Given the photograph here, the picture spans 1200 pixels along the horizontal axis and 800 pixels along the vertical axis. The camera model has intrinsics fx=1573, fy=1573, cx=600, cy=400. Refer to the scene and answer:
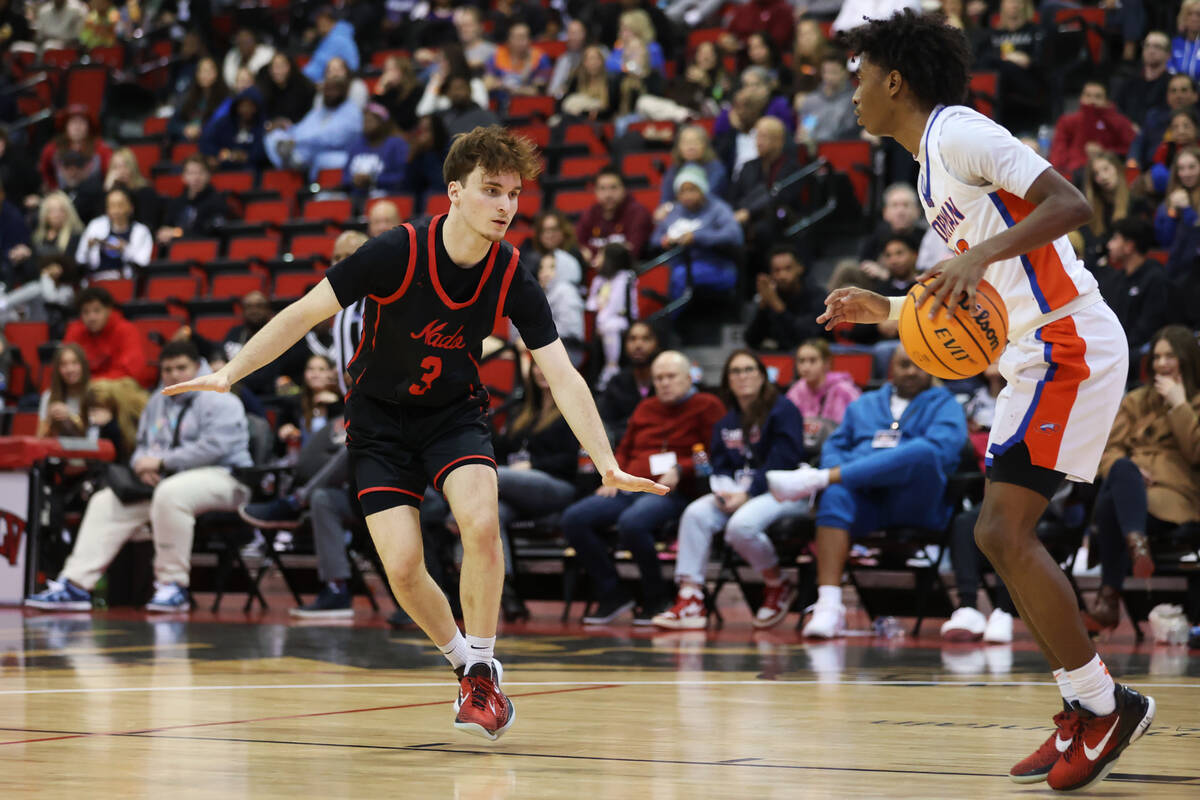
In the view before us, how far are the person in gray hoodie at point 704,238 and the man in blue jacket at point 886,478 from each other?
2862 mm

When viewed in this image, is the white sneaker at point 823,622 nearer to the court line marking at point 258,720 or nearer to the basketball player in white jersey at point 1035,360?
the court line marking at point 258,720

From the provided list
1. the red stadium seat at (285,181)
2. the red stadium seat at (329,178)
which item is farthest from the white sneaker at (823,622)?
the red stadium seat at (285,181)

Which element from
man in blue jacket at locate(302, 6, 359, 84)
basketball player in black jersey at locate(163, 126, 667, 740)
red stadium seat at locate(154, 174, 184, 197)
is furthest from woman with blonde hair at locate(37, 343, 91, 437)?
man in blue jacket at locate(302, 6, 359, 84)

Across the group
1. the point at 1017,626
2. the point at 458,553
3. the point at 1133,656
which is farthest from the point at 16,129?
the point at 1133,656

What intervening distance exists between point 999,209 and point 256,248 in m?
11.0

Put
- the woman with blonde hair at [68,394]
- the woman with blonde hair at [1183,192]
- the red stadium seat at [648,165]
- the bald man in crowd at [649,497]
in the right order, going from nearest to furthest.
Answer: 1. the bald man in crowd at [649,497]
2. the woman with blonde hair at [1183,192]
3. the woman with blonde hair at [68,394]
4. the red stadium seat at [648,165]

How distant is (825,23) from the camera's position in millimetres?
14531

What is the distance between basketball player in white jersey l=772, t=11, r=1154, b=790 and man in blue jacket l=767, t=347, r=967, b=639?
421cm

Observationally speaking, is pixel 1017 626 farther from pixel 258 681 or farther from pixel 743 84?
pixel 743 84

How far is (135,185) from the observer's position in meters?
15.2

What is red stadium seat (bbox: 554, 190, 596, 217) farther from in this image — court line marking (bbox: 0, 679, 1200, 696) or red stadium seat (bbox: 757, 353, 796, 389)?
court line marking (bbox: 0, 679, 1200, 696)

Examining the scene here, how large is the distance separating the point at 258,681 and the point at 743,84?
28.5 feet

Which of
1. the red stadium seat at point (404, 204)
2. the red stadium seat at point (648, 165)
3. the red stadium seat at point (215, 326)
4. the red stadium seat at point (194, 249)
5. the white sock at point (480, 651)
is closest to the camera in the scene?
the white sock at point (480, 651)

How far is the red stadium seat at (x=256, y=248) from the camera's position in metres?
13.8
